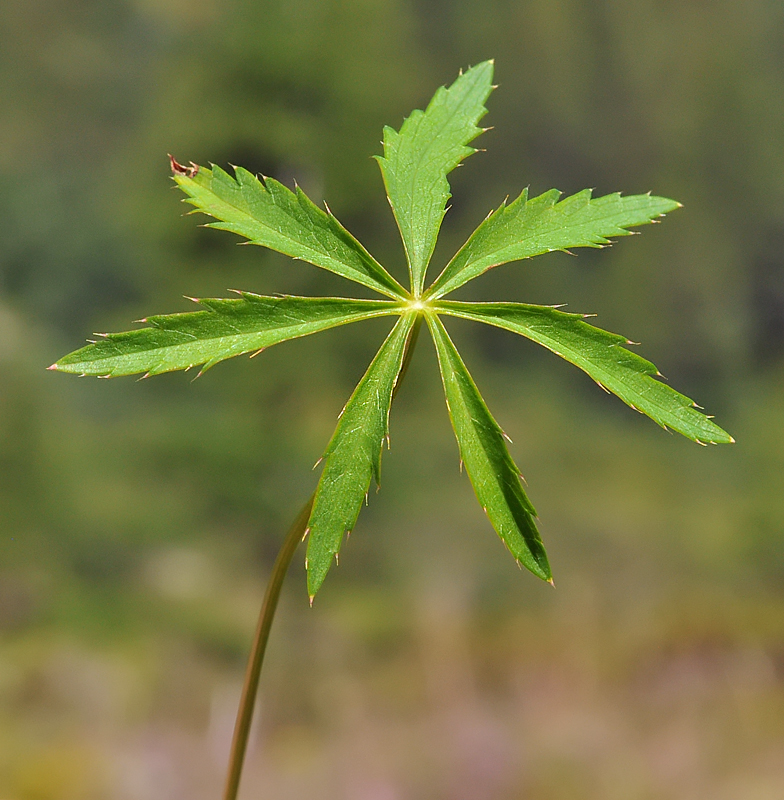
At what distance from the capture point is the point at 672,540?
6.32 feet

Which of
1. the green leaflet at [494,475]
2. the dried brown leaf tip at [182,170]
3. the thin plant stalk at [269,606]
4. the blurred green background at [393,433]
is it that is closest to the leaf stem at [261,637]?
the thin plant stalk at [269,606]

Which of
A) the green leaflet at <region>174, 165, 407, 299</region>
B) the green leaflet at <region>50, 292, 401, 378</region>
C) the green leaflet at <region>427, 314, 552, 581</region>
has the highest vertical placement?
the green leaflet at <region>174, 165, 407, 299</region>

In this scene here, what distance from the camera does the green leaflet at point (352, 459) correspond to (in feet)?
1.46

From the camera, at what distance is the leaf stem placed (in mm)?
465

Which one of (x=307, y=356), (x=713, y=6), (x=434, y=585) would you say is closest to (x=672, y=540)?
(x=434, y=585)

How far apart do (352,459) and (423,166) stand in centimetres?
21

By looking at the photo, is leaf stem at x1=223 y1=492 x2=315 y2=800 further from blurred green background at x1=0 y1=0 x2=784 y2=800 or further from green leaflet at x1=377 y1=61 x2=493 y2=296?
blurred green background at x1=0 y1=0 x2=784 y2=800

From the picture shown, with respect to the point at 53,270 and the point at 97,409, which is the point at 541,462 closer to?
the point at 97,409

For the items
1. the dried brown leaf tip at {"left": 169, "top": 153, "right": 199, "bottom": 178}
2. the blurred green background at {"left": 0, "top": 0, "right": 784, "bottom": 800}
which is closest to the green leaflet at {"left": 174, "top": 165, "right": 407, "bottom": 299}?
the dried brown leaf tip at {"left": 169, "top": 153, "right": 199, "bottom": 178}

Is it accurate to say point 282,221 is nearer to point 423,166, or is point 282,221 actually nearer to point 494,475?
point 423,166

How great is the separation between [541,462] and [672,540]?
377 mm

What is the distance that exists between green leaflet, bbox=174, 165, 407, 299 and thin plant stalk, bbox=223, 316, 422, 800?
0.22ft

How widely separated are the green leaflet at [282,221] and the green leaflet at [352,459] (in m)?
0.07

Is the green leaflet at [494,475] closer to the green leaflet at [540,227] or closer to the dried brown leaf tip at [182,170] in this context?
the green leaflet at [540,227]
